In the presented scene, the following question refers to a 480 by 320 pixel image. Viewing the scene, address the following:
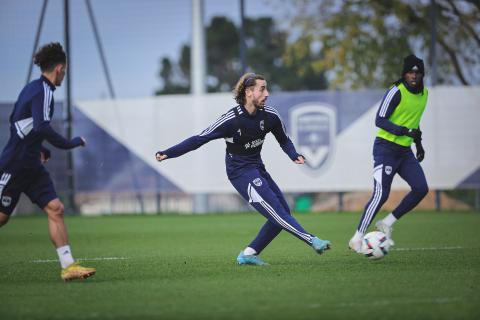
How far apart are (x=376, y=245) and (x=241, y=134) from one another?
76.3 inches

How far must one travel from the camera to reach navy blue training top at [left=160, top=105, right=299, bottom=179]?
9.42 metres

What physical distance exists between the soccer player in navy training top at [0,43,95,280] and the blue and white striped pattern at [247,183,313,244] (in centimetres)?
208

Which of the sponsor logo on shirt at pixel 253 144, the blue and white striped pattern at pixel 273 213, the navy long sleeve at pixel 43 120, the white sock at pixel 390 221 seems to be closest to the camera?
the navy long sleeve at pixel 43 120

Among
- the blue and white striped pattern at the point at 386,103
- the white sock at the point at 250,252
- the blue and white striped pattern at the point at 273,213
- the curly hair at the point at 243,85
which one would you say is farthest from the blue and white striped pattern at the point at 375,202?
the curly hair at the point at 243,85

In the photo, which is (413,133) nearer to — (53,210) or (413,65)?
(413,65)

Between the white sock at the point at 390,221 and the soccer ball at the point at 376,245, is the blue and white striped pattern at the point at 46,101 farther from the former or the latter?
the white sock at the point at 390,221

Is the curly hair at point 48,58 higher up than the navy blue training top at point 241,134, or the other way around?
the curly hair at point 48,58

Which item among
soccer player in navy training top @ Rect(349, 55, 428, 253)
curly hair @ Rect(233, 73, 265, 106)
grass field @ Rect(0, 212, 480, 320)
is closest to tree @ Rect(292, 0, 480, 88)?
grass field @ Rect(0, 212, 480, 320)

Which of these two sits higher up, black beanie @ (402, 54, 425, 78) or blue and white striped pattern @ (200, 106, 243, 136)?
black beanie @ (402, 54, 425, 78)

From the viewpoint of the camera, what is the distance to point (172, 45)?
25172 mm

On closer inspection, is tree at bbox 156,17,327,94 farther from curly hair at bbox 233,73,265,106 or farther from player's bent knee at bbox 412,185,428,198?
curly hair at bbox 233,73,265,106

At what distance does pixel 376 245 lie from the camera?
9547 millimetres

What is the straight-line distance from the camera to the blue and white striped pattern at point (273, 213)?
9.19 m

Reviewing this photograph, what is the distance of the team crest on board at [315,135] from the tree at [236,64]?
18209 mm
